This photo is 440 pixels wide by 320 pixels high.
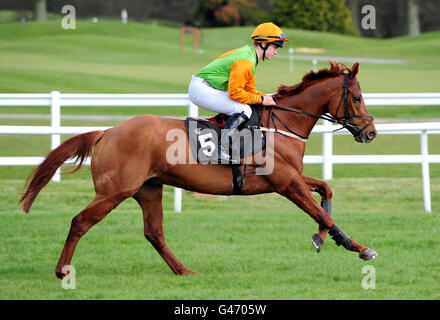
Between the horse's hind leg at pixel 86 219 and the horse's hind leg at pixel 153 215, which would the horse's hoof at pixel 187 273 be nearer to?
the horse's hind leg at pixel 153 215

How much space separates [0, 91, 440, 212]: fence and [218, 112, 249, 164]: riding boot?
2.63 meters

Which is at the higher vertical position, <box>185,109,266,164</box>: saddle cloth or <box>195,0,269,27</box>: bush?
<box>195,0,269,27</box>: bush

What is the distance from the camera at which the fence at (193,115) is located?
9.57 meters

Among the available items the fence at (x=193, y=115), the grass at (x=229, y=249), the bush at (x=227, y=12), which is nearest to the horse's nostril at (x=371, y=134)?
the grass at (x=229, y=249)

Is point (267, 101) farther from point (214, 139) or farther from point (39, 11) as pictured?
point (39, 11)

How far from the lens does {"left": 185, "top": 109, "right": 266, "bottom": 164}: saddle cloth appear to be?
6.72 m

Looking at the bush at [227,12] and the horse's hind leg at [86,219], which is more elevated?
the bush at [227,12]

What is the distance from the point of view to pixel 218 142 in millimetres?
6723

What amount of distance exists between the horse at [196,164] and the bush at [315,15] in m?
42.0

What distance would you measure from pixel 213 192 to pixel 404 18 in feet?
195

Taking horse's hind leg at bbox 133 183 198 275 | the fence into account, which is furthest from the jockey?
the fence

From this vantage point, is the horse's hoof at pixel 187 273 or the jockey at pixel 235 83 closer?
the jockey at pixel 235 83

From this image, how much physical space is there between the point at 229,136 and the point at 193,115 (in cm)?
326

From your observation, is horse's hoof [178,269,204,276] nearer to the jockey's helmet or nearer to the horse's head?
the horse's head
